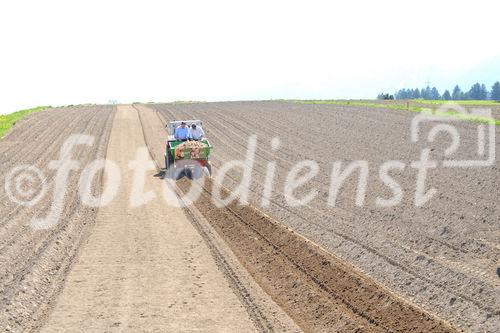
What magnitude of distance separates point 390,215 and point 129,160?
1432 cm

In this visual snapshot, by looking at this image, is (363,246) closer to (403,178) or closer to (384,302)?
(384,302)

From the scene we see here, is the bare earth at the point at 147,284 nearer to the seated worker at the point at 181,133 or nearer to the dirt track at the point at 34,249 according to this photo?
the dirt track at the point at 34,249

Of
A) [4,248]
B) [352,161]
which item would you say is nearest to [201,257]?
[4,248]

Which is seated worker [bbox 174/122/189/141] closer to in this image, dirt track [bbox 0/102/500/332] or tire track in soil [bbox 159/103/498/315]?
dirt track [bbox 0/102/500/332]

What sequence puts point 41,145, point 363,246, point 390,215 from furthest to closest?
point 41,145 < point 390,215 < point 363,246

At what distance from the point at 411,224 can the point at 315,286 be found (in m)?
4.66

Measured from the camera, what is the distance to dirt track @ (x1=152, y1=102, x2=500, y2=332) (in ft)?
28.8

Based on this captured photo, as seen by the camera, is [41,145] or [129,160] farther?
[41,145]

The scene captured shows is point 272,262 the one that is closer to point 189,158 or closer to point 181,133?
point 189,158

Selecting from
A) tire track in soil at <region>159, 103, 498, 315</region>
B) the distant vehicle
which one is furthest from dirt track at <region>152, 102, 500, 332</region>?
the distant vehicle

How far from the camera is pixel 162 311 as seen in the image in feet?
25.9

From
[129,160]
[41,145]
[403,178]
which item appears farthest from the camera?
[41,145]

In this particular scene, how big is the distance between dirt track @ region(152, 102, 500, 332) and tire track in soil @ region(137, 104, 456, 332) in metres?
0.52

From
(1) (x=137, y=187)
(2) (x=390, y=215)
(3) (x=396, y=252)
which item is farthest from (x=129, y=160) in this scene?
(3) (x=396, y=252)
